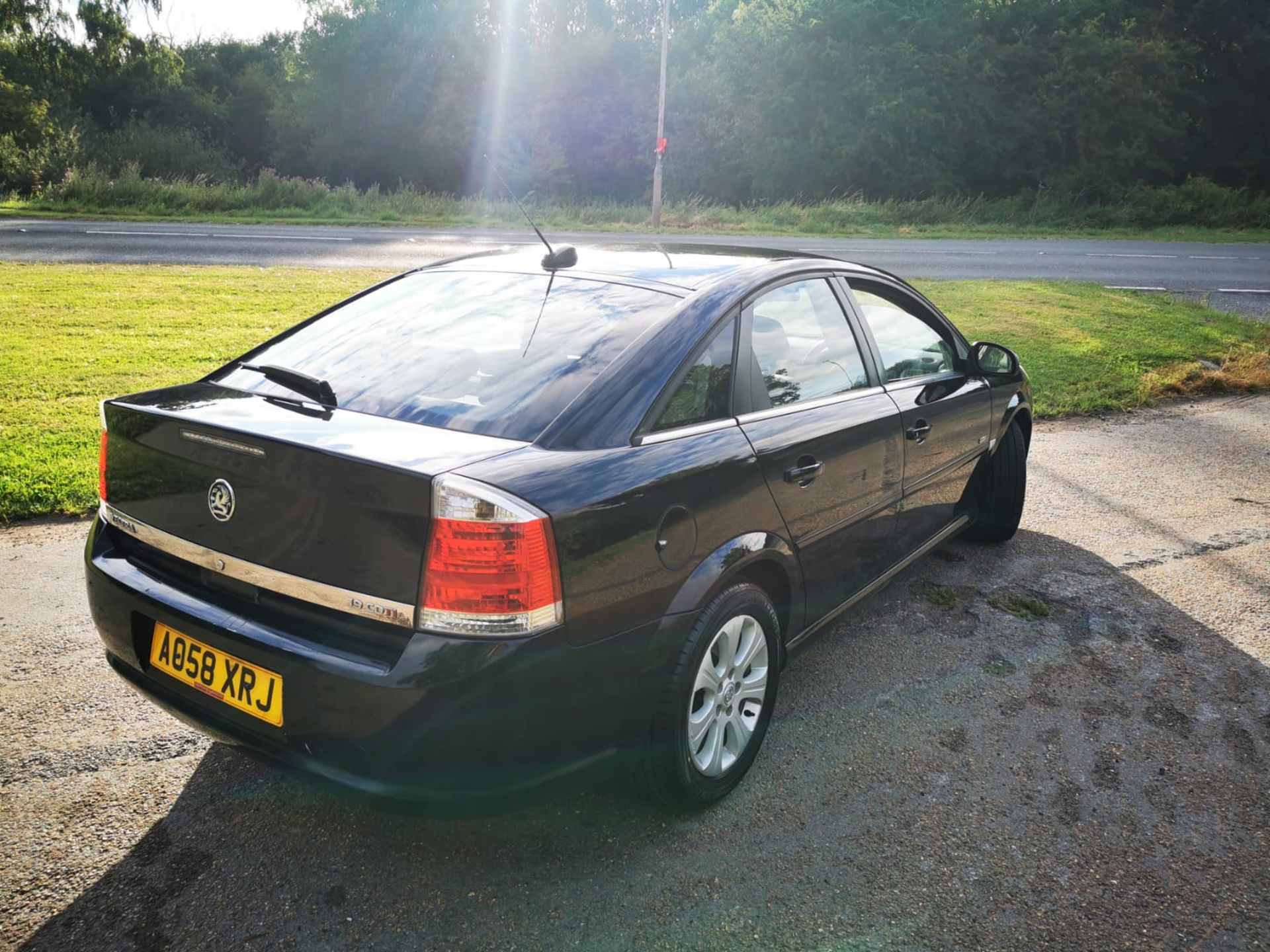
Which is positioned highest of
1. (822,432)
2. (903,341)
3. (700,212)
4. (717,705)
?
(700,212)

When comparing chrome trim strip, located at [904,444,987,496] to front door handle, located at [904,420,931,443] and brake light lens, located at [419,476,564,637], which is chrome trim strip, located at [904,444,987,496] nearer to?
front door handle, located at [904,420,931,443]

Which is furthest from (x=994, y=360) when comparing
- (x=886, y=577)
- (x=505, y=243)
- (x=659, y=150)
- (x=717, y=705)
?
(x=659, y=150)

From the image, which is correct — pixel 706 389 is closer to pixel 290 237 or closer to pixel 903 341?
pixel 903 341

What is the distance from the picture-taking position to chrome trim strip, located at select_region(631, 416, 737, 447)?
8.07 ft

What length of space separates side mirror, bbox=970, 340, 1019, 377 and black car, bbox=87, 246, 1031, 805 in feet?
4.11

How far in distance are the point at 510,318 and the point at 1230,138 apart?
41257 mm

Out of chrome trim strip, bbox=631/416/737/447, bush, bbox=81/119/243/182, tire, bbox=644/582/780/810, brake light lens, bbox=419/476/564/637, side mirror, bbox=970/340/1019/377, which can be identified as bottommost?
tire, bbox=644/582/780/810

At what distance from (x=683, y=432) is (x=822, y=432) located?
0.69m

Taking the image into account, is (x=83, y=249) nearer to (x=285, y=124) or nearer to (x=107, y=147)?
(x=107, y=147)

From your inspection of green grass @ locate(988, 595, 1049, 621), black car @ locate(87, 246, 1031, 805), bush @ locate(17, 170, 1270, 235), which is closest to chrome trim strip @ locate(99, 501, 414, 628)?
black car @ locate(87, 246, 1031, 805)

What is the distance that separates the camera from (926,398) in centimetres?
383

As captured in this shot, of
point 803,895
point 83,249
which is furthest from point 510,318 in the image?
point 83,249

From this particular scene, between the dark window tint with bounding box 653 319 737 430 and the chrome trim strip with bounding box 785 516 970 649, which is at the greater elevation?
the dark window tint with bounding box 653 319 737 430

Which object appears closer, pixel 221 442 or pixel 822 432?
pixel 221 442
